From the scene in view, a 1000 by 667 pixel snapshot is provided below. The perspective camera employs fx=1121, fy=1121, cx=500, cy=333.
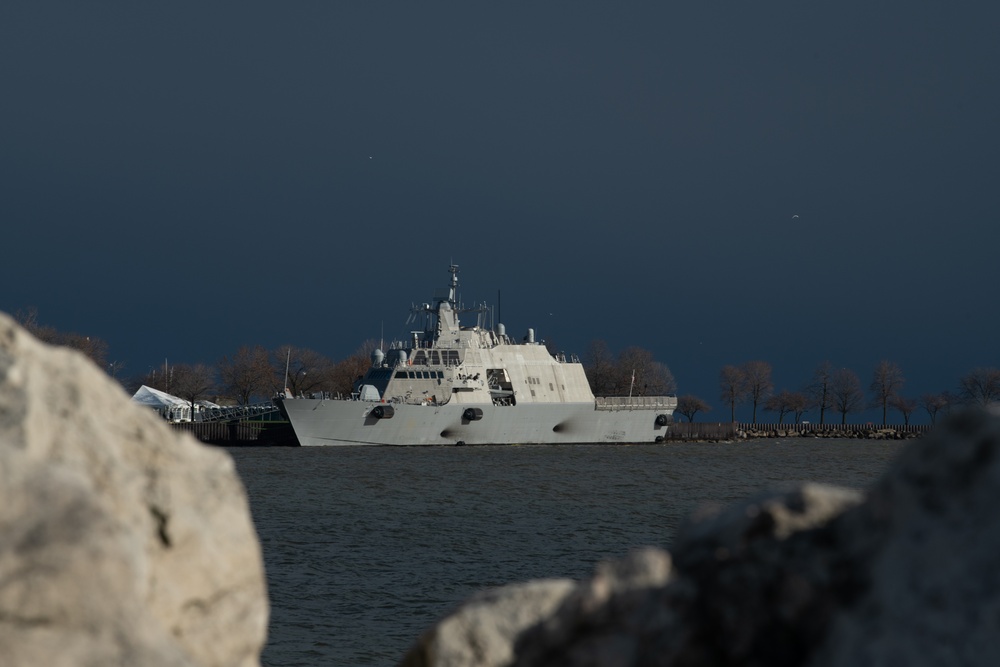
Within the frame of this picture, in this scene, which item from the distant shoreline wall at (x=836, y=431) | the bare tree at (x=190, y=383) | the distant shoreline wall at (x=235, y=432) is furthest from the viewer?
the distant shoreline wall at (x=836, y=431)

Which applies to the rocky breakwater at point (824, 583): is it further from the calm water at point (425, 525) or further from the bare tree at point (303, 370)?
the bare tree at point (303, 370)

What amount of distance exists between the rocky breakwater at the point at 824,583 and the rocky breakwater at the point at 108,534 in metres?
1.06

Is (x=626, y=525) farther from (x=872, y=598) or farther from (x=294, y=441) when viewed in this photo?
(x=294, y=441)

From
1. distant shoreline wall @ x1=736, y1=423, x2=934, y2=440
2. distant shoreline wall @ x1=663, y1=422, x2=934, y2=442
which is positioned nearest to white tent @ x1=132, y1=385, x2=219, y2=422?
distant shoreline wall @ x1=663, y1=422, x2=934, y2=442

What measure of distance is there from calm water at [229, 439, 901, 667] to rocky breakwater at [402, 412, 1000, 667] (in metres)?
8.68

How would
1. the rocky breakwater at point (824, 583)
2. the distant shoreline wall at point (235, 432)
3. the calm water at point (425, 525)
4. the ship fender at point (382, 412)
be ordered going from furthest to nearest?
1. the distant shoreline wall at point (235, 432)
2. the ship fender at point (382, 412)
3. the calm water at point (425, 525)
4. the rocky breakwater at point (824, 583)

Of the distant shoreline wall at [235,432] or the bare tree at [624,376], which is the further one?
the bare tree at [624,376]

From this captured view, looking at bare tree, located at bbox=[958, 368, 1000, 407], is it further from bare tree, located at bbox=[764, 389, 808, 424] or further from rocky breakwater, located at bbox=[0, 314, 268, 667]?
rocky breakwater, located at bbox=[0, 314, 268, 667]

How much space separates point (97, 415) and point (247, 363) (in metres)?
91.8

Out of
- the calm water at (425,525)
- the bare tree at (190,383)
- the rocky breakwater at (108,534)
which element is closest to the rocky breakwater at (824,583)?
the rocky breakwater at (108,534)

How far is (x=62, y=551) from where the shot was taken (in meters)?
2.68

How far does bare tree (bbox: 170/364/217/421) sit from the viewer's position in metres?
87.1

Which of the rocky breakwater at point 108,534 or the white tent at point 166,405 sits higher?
the rocky breakwater at point 108,534

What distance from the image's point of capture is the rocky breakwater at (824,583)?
2406 mm
